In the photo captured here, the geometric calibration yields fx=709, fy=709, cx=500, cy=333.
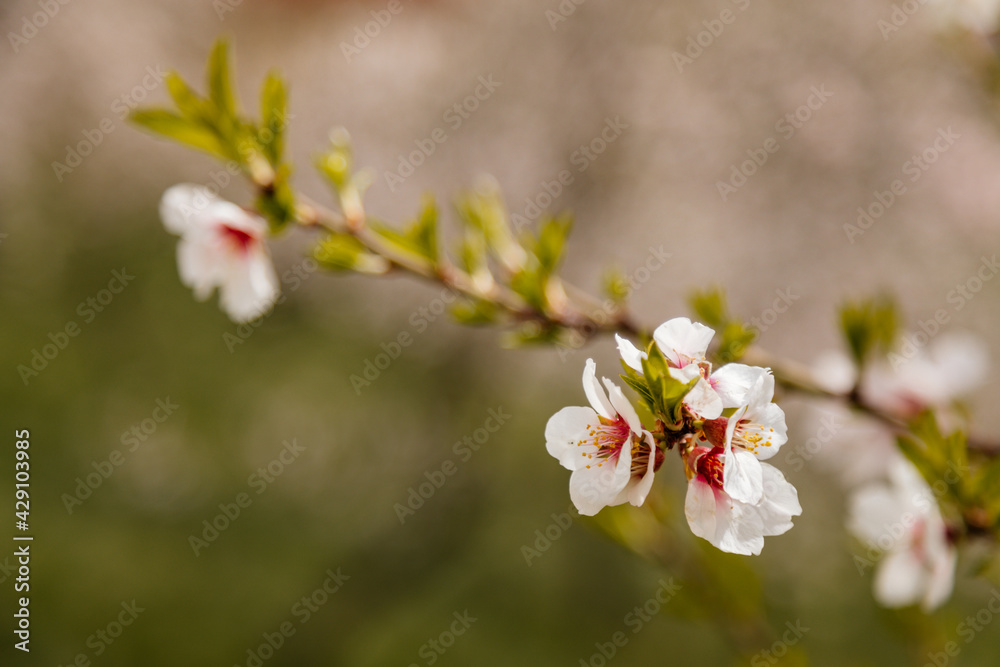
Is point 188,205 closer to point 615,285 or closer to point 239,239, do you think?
point 239,239

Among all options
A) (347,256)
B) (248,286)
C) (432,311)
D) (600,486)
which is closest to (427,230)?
(347,256)

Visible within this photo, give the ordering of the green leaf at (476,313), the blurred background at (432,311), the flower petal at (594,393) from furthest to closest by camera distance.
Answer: the blurred background at (432,311), the green leaf at (476,313), the flower petal at (594,393)

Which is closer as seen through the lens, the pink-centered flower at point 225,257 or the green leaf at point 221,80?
the green leaf at point 221,80

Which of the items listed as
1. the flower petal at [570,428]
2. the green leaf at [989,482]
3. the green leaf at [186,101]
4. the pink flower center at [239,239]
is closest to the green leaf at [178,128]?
the green leaf at [186,101]

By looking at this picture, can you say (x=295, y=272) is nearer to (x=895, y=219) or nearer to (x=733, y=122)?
(x=733, y=122)

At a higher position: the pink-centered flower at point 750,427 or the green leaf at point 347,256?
the green leaf at point 347,256

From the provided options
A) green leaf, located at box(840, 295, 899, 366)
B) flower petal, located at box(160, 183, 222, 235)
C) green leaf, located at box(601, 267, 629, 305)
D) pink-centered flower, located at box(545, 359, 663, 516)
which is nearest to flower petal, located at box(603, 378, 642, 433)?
pink-centered flower, located at box(545, 359, 663, 516)

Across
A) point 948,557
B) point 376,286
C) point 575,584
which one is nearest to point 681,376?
point 948,557

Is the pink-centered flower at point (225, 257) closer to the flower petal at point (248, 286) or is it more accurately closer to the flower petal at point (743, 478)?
the flower petal at point (248, 286)
